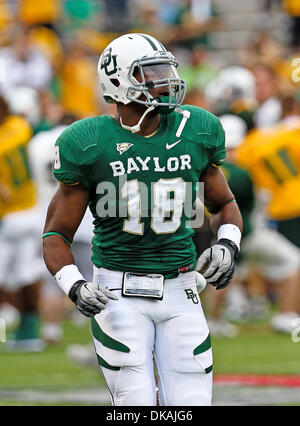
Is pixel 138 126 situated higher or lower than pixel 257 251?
higher

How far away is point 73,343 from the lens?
925 centimetres

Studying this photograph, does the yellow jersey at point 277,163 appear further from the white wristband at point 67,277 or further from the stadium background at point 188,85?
the white wristband at point 67,277

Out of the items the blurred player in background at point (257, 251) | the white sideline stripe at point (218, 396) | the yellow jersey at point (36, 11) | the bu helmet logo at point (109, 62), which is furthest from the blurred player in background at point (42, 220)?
the yellow jersey at point (36, 11)

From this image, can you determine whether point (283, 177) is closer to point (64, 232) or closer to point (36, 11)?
point (64, 232)

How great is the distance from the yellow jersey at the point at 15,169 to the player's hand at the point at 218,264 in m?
4.79

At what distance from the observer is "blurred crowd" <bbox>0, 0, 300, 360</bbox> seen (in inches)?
352

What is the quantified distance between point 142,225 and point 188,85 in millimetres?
9052

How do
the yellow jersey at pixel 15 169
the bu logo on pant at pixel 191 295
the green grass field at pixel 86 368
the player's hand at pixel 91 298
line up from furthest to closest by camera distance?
the yellow jersey at pixel 15 169
the green grass field at pixel 86 368
the bu logo on pant at pixel 191 295
the player's hand at pixel 91 298

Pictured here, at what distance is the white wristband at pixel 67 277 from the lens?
13.4 ft

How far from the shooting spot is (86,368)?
26.1 feet

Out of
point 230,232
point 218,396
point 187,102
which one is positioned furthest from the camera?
point 187,102

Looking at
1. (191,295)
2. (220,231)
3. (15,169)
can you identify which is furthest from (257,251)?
(191,295)

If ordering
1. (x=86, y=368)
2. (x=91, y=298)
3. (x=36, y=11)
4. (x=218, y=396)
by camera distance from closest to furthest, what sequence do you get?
(x=91, y=298), (x=218, y=396), (x=86, y=368), (x=36, y=11)

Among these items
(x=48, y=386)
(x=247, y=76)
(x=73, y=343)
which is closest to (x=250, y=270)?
(x=247, y=76)
